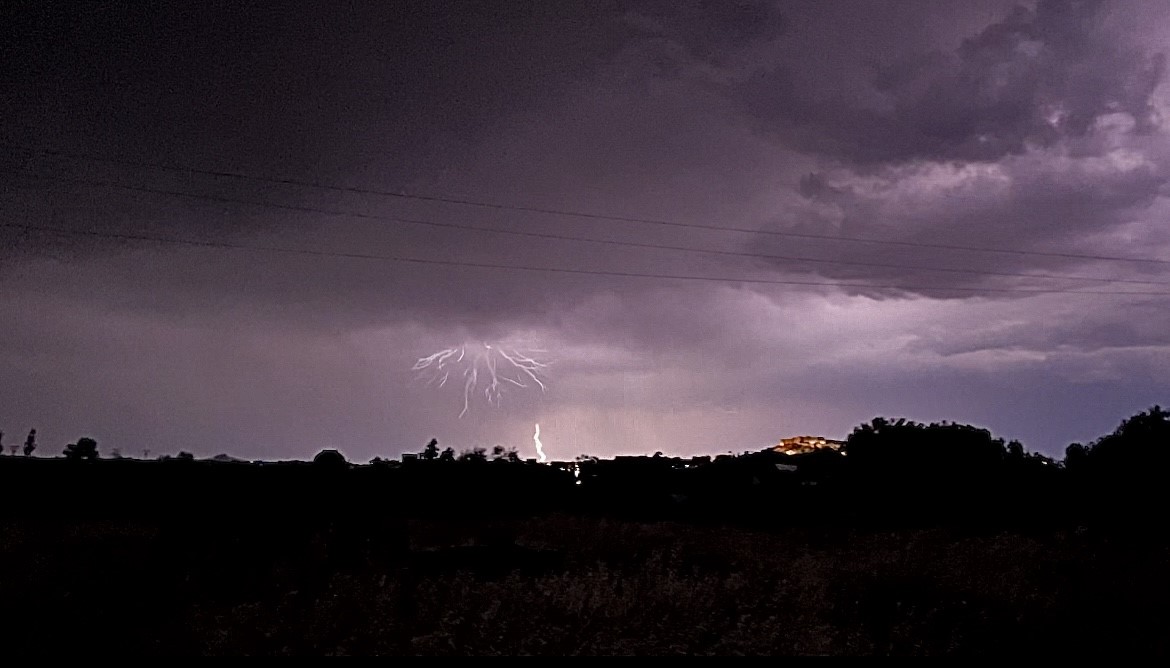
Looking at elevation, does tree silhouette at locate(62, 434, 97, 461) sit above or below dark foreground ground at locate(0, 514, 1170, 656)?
above

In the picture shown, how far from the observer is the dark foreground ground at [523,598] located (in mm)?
10141

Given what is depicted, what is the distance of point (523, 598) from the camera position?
37.5ft

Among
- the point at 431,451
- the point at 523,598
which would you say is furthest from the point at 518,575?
the point at 431,451

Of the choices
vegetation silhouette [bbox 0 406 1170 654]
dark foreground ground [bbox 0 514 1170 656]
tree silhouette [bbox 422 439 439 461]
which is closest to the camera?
dark foreground ground [bbox 0 514 1170 656]

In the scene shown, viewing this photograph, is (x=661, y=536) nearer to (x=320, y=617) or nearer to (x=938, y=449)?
(x=320, y=617)

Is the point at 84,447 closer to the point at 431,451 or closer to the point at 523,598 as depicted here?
the point at 431,451

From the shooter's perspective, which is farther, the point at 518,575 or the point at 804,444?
the point at 804,444

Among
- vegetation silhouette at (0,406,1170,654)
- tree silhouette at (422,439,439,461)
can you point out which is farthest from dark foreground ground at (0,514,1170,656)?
tree silhouette at (422,439,439,461)

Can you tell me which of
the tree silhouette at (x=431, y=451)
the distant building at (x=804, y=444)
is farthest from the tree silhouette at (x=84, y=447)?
the distant building at (x=804, y=444)

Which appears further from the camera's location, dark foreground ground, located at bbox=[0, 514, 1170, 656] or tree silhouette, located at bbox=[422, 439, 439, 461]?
tree silhouette, located at bbox=[422, 439, 439, 461]

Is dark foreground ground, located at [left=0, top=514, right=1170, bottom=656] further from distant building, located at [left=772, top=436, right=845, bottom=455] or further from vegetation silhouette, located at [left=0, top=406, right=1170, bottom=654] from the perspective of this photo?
distant building, located at [left=772, top=436, right=845, bottom=455]

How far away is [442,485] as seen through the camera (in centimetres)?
3716

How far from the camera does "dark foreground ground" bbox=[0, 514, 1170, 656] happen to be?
33.3ft

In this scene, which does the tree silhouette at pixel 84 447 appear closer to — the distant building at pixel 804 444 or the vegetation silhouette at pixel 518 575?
the vegetation silhouette at pixel 518 575
